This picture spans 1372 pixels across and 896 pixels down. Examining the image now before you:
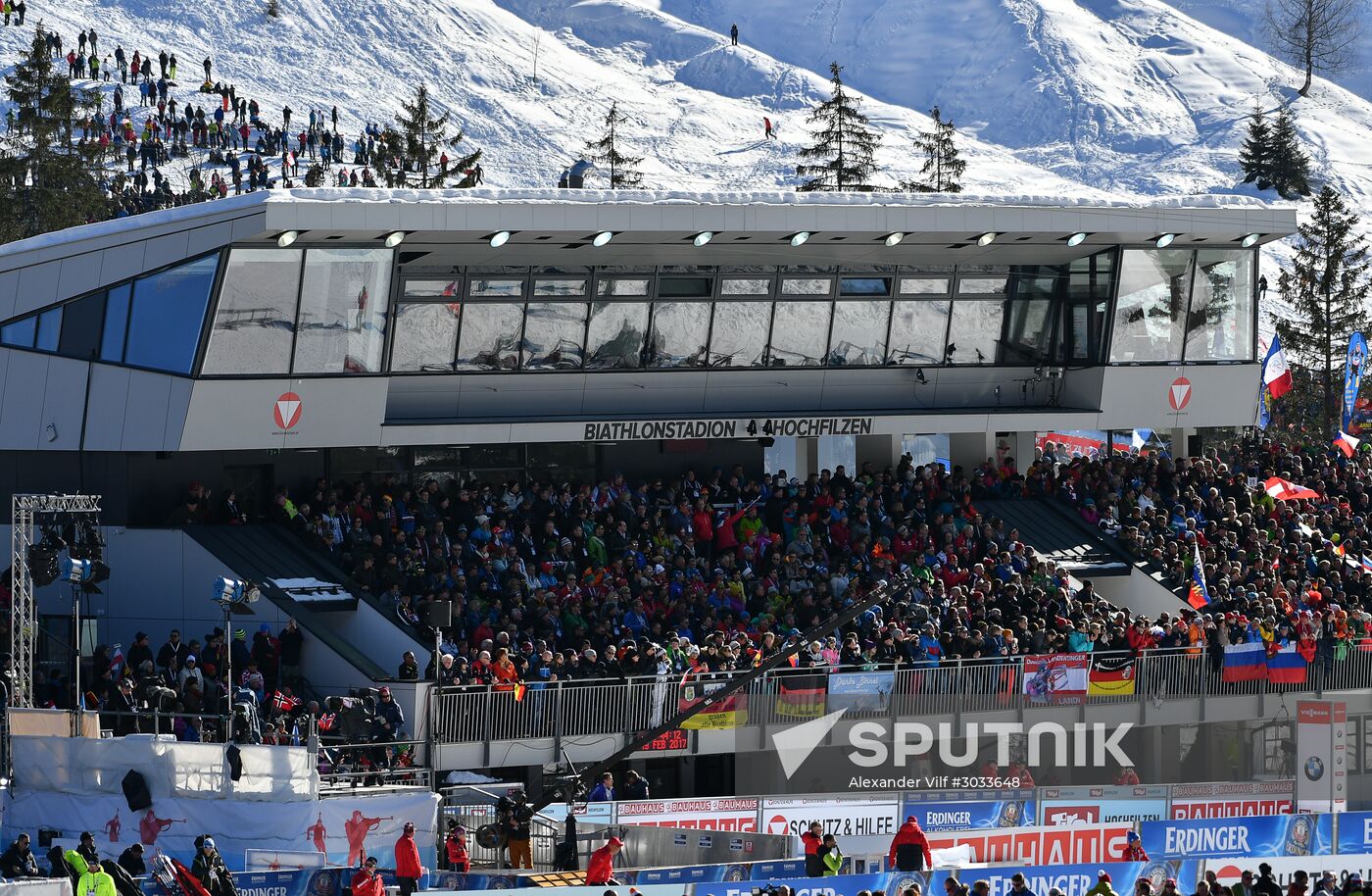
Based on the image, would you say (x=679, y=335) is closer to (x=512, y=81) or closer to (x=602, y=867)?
(x=602, y=867)

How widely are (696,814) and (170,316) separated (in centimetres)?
1133

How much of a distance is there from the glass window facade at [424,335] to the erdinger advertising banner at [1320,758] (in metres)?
13.8

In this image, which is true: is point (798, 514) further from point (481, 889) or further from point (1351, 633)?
point (481, 889)

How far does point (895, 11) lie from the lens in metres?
188

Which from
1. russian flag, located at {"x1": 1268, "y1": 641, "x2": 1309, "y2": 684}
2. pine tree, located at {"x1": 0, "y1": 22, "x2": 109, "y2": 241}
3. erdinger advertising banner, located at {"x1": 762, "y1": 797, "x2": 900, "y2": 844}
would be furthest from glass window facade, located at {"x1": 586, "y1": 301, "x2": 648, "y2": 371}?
pine tree, located at {"x1": 0, "y1": 22, "x2": 109, "y2": 241}

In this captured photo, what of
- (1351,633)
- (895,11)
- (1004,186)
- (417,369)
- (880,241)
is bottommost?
(1351,633)

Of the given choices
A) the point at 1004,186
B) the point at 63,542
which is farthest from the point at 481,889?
the point at 1004,186

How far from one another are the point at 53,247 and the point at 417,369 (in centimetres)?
570

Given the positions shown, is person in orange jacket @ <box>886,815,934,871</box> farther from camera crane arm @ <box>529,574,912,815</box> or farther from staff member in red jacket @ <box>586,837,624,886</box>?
camera crane arm @ <box>529,574,912,815</box>

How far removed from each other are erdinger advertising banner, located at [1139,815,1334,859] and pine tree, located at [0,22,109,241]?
46999 mm

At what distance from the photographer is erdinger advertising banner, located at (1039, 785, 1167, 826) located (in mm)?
26186

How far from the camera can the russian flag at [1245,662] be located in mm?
32781
